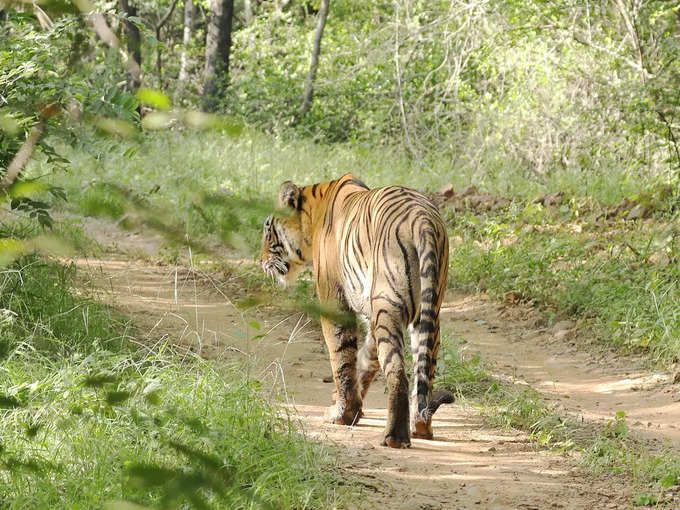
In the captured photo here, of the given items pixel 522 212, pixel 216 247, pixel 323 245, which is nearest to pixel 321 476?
pixel 323 245

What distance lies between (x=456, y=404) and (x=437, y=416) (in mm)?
321

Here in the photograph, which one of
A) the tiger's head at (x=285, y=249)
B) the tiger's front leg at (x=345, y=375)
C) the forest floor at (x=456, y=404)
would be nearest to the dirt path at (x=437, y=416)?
the forest floor at (x=456, y=404)

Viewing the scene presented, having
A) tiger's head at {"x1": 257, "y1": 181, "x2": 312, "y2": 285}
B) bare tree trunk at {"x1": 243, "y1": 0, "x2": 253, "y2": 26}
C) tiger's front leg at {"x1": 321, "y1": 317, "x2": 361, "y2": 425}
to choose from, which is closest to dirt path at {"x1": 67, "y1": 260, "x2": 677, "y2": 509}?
tiger's front leg at {"x1": 321, "y1": 317, "x2": 361, "y2": 425}

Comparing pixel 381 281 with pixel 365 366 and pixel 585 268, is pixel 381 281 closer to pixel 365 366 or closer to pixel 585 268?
pixel 365 366

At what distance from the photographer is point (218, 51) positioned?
18.6 m

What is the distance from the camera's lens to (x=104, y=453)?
372 cm

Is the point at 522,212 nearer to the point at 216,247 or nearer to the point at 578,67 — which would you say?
the point at 578,67

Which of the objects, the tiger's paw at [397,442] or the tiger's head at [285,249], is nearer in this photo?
the tiger's paw at [397,442]

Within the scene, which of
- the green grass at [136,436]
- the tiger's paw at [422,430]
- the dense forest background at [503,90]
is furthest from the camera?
the dense forest background at [503,90]

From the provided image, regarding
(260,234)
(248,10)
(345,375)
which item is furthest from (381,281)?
(248,10)

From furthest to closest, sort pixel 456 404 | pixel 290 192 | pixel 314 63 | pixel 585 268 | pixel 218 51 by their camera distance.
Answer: pixel 218 51
pixel 314 63
pixel 585 268
pixel 456 404
pixel 290 192

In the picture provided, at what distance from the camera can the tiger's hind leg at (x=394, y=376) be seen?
15.3ft

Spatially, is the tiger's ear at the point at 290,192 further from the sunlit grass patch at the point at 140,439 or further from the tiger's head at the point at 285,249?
the sunlit grass patch at the point at 140,439

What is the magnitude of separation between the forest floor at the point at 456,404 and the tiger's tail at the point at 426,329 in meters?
0.17
